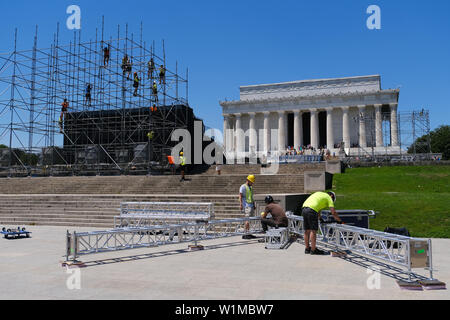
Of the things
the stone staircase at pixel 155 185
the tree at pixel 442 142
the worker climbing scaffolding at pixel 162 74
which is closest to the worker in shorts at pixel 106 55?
the worker climbing scaffolding at pixel 162 74

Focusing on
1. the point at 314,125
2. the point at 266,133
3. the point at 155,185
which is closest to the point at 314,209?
the point at 155,185

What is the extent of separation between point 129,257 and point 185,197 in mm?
8004

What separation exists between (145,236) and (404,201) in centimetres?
1051

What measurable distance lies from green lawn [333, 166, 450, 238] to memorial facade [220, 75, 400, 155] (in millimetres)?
33434

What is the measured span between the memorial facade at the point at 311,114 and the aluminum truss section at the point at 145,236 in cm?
4795

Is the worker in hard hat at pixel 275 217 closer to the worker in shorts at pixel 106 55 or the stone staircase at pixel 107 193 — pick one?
the stone staircase at pixel 107 193

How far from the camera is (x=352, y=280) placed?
6.58 metres

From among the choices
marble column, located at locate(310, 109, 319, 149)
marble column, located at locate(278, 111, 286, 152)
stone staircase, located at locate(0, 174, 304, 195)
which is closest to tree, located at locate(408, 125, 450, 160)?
marble column, located at locate(310, 109, 319, 149)

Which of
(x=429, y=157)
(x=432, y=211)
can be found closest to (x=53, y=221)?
(x=432, y=211)

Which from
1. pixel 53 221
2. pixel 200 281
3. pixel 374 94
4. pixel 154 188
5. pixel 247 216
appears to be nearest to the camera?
pixel 200 281

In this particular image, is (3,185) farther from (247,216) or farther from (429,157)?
(429,157)

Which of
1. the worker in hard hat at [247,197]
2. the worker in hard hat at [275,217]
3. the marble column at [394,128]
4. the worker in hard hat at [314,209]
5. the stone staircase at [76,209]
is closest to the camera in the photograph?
the worker in hard hat at [314,209]

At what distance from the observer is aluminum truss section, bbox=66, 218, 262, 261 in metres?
8.35

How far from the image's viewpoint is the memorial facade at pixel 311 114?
58.3m
